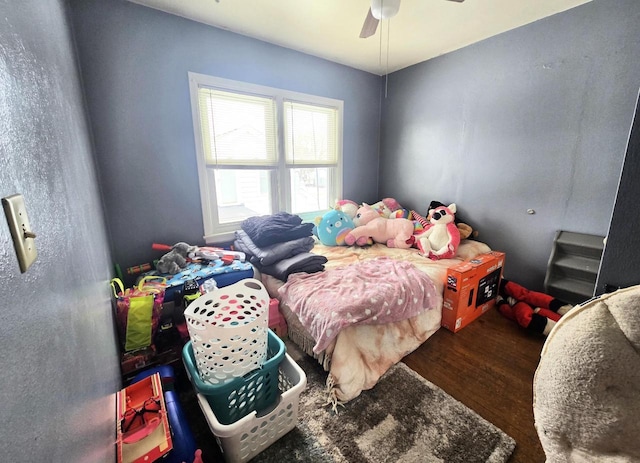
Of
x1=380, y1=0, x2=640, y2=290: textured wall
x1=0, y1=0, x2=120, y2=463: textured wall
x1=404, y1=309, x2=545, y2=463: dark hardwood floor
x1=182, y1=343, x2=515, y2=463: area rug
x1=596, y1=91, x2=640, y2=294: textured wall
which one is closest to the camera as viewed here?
x1=0, y1=0, x2=120, y2=463: textured wall

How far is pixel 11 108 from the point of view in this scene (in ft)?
1.73

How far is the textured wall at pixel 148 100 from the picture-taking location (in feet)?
5.85

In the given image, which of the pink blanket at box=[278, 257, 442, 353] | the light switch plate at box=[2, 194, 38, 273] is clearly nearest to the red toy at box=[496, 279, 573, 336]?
the pink blanket at box=[278, 257, 442, 353]

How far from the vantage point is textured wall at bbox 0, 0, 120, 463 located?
384mm

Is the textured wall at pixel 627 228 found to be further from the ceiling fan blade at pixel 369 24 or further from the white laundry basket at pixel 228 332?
the ceiling fan blade at pixel 369 24

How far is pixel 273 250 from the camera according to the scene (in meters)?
2.09

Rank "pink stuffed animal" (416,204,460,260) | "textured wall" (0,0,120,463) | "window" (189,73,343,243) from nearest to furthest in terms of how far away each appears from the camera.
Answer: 1. "textured wall" (0,0,120,463)
2. "window" (189,73,343,243)
3. "pink stuffed animal" (416,204,460,260)

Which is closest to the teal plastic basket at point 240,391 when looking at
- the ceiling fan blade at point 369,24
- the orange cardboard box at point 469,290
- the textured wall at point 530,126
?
the orange cardboard box at point 469,290

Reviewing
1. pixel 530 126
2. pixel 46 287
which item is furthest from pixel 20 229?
pixel 530 126

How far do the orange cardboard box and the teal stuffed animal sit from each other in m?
1.07

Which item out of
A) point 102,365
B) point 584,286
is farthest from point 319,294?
point 584,286

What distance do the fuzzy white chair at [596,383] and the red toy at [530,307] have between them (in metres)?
1.85

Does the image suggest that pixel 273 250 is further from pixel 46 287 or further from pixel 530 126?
pixel 530 126

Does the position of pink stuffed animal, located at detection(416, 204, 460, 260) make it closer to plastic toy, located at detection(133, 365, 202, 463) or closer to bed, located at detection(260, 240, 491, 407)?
bed, located at detection(260, 240, 491, 407)
